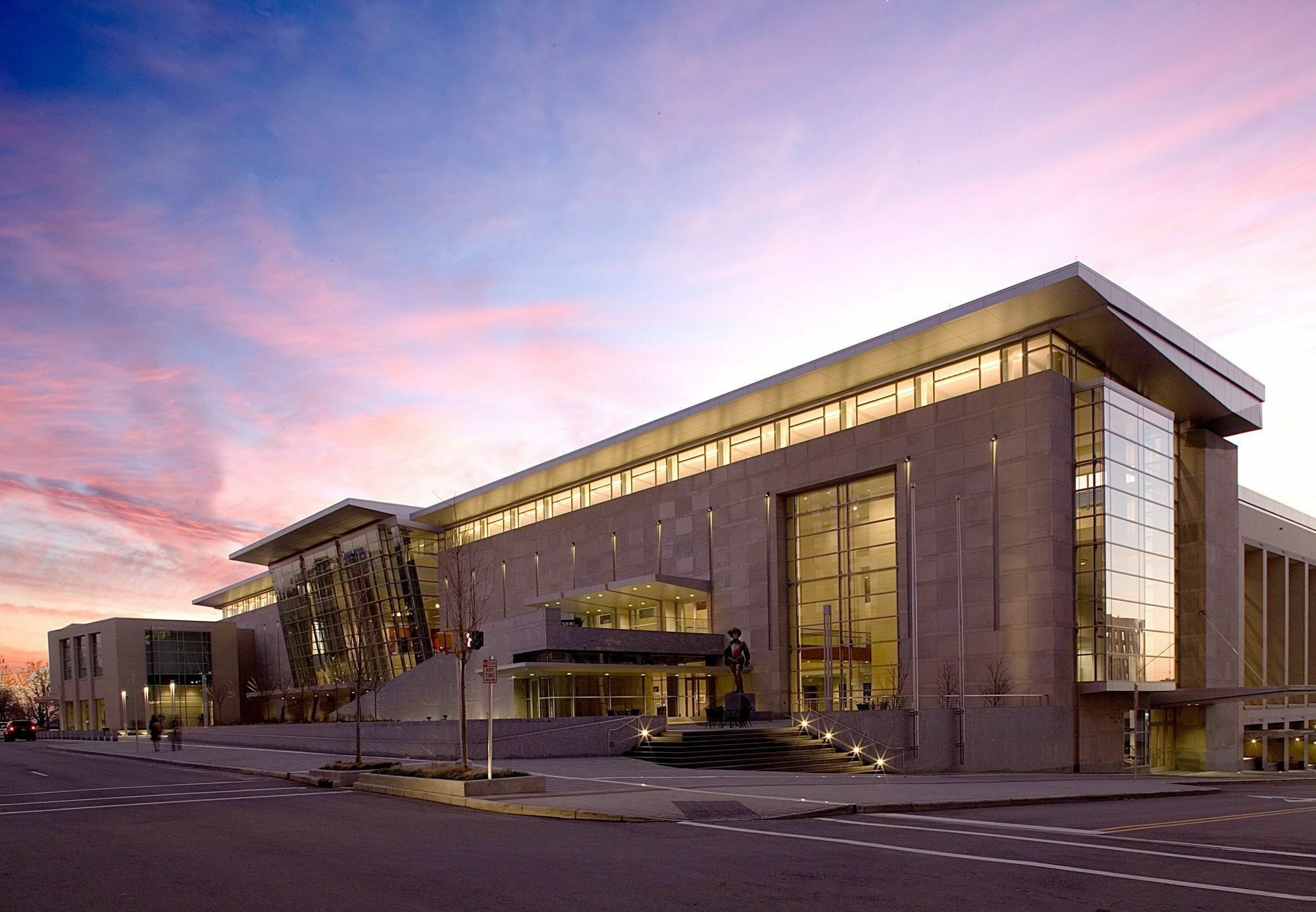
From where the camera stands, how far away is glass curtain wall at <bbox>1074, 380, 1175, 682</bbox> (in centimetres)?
4084

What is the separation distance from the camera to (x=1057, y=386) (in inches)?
1631

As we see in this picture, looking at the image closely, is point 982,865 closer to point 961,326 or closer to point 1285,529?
point 961,326

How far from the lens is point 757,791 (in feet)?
79.3

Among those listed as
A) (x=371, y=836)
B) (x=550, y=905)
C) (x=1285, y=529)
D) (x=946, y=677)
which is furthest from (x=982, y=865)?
(x=1285, y=529)

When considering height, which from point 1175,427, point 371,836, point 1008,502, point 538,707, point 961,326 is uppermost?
point 961,326

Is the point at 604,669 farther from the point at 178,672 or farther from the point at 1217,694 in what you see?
the point at 178,672

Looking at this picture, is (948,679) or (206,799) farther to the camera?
(948,679)

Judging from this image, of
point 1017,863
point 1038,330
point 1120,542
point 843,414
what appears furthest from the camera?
point 843,414

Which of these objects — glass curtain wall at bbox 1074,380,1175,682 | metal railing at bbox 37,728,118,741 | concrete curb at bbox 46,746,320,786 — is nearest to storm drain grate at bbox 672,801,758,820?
concrete curb at bbox 46,746,320,786

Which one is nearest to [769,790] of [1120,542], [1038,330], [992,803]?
[992,803]

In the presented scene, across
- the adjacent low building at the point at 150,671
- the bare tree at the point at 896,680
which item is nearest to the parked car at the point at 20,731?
the adjacent low building at the point at 150,671

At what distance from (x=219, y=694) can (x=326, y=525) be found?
43.8m

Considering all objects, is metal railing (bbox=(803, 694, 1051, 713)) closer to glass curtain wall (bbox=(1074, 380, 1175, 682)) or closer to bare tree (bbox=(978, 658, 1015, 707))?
bare tree (bbox=(978, 658, 1015, 707))

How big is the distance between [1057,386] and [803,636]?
17.7 meters
